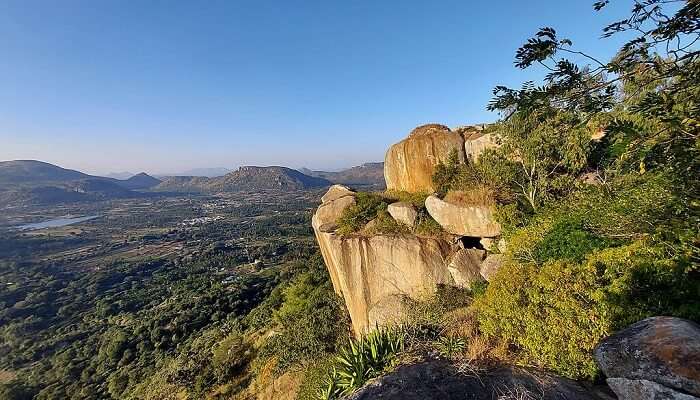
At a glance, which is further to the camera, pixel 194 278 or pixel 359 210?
pixel 194 278

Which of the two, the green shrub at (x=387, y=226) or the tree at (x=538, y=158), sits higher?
the tree at (x=538, y=158)

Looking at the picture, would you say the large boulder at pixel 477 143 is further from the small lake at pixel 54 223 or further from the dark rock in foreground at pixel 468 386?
the small lake at pixel 54 223

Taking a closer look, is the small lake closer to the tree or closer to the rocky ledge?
the rocky ledge

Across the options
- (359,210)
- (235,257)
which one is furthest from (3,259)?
(359,210)

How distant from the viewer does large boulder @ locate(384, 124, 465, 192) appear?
516 inches

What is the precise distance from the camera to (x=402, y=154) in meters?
14.4

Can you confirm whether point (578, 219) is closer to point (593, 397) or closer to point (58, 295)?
point (593, 397)

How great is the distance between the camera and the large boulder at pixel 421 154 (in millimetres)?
13102

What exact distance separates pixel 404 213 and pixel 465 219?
2168mm

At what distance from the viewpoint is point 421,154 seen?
13.6 meters

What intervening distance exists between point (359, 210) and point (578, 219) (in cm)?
742

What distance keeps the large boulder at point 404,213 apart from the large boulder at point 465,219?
2.19ft

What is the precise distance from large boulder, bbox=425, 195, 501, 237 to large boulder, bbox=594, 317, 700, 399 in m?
5.76

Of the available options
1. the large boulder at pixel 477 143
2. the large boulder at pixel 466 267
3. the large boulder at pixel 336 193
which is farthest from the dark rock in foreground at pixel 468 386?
the large boulder at pixel 336 193
